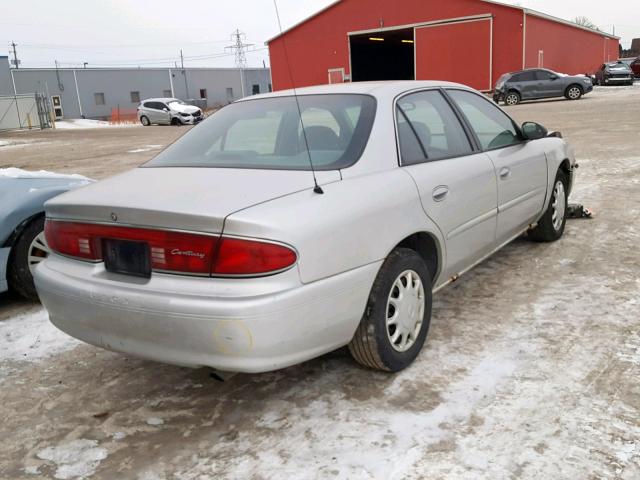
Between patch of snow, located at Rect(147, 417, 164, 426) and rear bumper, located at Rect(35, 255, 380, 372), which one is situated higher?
rear bumper, located at Rect(35, 255, 380, 372)

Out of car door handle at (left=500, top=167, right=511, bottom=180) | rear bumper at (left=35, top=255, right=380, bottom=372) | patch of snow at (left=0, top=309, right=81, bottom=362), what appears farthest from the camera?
car door handle at (left=500, top=167, right=511, bottom=180)

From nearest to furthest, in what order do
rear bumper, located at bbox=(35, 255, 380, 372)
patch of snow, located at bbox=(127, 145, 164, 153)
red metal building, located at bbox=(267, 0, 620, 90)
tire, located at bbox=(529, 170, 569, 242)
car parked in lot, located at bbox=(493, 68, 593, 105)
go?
rear bumper, located at bbox=(35, 255, 380, 372)
tire, located at bbox=(529, 170, 569, 242)
patch of snow, located at bbox=(127, 145, 164, 153)
car parked in lot, located at bbox=(493, 68, 593, 105)
red metal building, located at bbox=(267, 0, 620, 90)

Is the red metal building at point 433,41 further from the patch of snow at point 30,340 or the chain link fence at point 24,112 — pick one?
the patch of snow at point 30,340

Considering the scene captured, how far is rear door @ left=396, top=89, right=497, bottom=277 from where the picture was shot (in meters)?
3.40

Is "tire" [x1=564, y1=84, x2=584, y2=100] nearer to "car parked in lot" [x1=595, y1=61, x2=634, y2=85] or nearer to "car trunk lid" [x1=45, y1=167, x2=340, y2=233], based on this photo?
"car parked in lot" [x1=595, y1=61, x2=634, y2=85]

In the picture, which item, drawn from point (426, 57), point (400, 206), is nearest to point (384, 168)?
point (400, 206)

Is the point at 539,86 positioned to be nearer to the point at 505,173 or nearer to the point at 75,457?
the point at 505,173

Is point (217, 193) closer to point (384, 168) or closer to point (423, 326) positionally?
point (384, 168)

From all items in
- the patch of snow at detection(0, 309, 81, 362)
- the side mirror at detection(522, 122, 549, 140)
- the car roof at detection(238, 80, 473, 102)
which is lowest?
the patch of snow at detection(0, 309, 81, 362)

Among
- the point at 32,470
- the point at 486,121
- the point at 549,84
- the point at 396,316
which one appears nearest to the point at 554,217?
the point at 486,121

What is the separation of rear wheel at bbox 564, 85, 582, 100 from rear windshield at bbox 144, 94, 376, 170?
84.7 ft

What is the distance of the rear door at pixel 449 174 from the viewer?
11.1 feet

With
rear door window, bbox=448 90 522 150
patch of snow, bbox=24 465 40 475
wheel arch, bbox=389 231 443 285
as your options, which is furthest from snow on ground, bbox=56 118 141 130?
patch of snow, bbox=24 465 40 475

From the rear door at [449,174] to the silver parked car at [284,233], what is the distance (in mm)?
12
